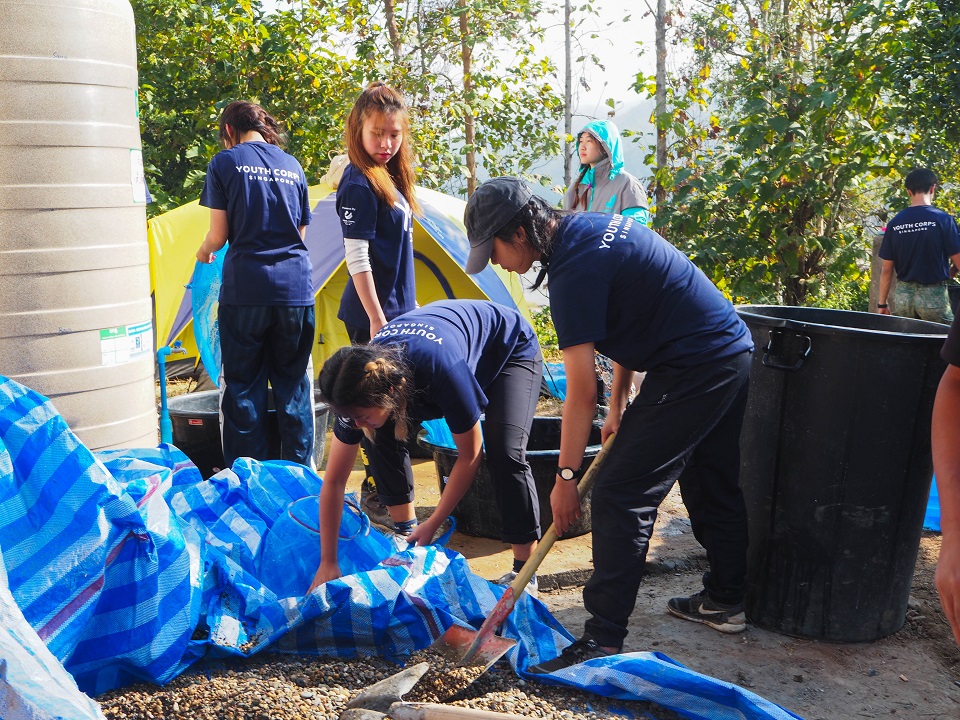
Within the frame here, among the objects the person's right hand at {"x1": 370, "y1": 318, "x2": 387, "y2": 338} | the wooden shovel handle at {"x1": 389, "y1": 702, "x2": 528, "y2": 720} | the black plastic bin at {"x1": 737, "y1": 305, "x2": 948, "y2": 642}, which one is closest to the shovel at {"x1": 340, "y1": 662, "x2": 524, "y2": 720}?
the wooden shovel handle at {"x1": 389, "y1": 702, "x2": 528, "y2": 720}

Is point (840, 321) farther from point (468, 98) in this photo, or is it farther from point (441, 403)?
point (468, 98)

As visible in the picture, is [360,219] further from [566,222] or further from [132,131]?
[566,222]

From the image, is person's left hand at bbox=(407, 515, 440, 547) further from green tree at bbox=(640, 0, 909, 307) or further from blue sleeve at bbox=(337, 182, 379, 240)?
green tree at bbox=(640, 0, 909, 307)

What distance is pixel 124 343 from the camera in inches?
127

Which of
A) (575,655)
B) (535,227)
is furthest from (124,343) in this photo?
(575,655)

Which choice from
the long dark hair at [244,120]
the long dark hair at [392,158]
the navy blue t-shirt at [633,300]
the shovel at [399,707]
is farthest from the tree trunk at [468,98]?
the shovel at [399,707]

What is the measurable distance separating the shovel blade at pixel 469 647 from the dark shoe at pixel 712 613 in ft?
2.67

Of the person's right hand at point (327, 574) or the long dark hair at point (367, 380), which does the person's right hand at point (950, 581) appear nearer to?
the long dark hair at point (367, 380)

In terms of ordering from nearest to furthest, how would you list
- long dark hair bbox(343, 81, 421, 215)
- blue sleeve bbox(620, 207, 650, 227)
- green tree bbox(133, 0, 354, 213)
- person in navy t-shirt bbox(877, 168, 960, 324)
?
long dark hair bbox(343, 81, 421, 215), blue sleeve bbox(620, 207, 650, 227), person in navy t-shirt bbox(877, 168, 960, 324), green tree bbox(133, 0, 354, 213)

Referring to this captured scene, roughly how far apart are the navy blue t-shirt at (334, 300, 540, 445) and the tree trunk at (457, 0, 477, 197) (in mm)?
5292

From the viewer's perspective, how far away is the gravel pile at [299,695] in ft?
7.26

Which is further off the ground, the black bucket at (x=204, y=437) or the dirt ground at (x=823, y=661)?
the black bucket at (x=204, y=437)

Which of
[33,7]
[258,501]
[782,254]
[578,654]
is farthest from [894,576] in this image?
[782,254]

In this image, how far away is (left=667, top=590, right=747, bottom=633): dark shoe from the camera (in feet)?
9.66
